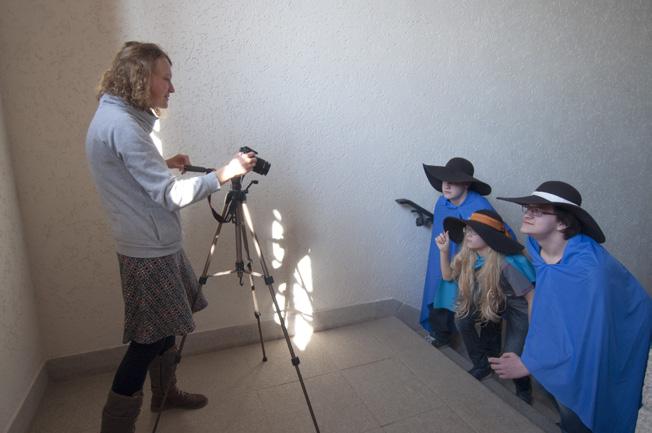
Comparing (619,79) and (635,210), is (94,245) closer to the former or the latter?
(619,79)

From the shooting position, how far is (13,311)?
1.65 metres

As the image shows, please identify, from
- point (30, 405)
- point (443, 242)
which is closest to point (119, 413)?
point (30, 405)

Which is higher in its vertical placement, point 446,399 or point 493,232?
point 493,232

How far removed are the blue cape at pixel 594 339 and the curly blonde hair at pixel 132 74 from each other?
1801mm

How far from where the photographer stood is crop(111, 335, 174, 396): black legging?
1373 mm

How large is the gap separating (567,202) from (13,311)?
2451 mm

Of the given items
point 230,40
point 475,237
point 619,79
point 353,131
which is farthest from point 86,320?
point 619,79

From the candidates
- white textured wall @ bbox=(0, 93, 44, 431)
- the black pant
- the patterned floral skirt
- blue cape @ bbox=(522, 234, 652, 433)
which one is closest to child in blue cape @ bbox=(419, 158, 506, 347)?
the black pant

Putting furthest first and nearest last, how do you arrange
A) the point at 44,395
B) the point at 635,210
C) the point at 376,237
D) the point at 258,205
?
the point at 635,210, the point at 376,237, the point at 258,205, the point at 44,395

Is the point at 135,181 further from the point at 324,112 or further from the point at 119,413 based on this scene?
the point at 324,112

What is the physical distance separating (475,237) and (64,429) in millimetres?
2104

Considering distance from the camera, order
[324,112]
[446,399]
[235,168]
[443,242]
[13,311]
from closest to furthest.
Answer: [235,168]
[13,311]
[446,399]
[443,242]
[324,112]

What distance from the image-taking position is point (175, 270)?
142cm

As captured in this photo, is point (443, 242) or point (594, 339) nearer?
point (594, 339)
